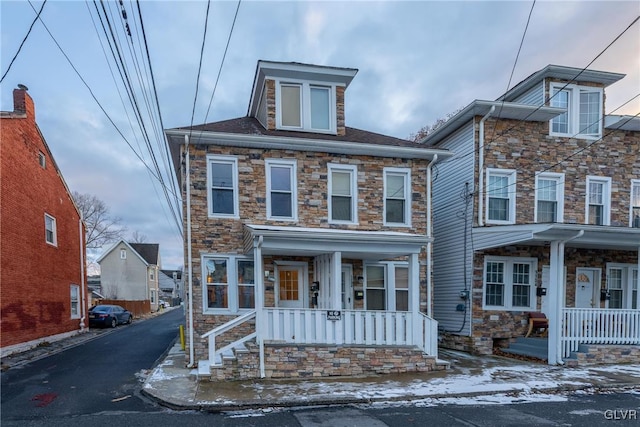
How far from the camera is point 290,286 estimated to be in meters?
10.1

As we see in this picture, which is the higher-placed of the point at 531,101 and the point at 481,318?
the point at 531,101

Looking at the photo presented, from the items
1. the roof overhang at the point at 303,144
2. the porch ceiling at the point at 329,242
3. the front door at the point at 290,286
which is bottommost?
the front door at the point at 290,286

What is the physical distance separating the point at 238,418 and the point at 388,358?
3942 millimetres

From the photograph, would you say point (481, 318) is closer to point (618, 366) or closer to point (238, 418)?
point (618, 366)

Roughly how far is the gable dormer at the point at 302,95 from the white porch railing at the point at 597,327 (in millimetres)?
7879

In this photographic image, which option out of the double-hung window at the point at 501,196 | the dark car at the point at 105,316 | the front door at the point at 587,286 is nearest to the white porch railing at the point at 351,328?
the double-hung window at the point at 501,196

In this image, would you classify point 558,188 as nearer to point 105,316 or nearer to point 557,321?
point 557,321

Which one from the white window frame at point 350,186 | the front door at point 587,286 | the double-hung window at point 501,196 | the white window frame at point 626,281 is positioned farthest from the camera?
the white window frame at point 626,281

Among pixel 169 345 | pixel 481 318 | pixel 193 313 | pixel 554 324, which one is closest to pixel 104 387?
pixel 193 313

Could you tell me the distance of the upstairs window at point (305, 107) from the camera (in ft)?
35.3

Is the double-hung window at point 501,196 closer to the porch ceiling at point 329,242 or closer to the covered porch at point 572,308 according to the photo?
the covered porch at point 572,308

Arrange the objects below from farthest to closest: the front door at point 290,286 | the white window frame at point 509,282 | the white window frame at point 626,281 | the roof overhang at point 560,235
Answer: the white window frame at point 626,281
the white window frame at point 509,282
the front door at point 290,286
the roof overhang at point 560,235

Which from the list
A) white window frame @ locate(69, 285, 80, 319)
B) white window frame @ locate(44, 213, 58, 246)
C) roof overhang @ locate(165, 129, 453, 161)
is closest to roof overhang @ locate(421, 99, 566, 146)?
roof overhang @ locate(165, 129, 453, 161)

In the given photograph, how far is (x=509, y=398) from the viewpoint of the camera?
6.64 metres
